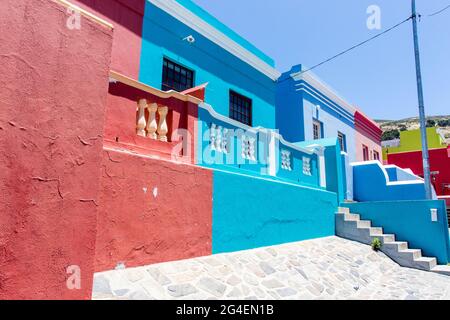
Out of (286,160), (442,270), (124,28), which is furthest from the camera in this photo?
(286,160)

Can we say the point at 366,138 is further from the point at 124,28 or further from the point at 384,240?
the point at 124,28

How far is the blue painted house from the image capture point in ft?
41.9

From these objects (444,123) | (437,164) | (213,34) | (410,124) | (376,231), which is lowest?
(376,231)

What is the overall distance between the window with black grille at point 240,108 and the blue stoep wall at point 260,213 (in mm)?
3343

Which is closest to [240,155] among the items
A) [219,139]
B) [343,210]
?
[219,139]

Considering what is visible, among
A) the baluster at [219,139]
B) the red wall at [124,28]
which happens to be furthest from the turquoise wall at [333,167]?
the red wall at [124,28]

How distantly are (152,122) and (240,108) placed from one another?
5957 millimetres

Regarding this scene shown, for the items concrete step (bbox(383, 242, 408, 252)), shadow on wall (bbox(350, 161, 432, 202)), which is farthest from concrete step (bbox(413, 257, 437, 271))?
shadow on wall (bbox(350, 161, 432, 202))

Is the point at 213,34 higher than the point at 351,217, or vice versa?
the point at 213,34

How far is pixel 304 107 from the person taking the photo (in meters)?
12.9

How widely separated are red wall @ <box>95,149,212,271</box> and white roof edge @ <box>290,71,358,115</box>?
30.4 feet

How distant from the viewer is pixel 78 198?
273 cm

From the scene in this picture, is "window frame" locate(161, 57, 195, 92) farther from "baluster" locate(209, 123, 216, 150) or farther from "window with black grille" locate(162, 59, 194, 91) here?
"baluster" locate(209, 123, 216, 150)

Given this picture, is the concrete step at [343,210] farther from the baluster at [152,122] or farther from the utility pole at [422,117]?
the baluster at [152,122]
